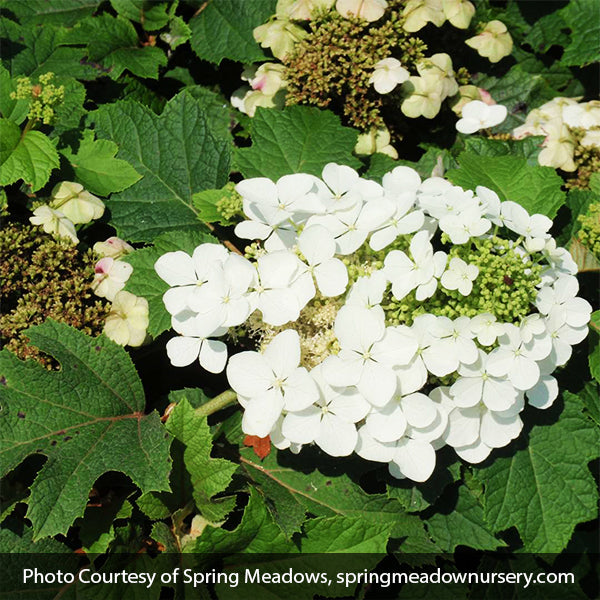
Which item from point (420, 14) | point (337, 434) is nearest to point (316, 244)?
point (337, 434)

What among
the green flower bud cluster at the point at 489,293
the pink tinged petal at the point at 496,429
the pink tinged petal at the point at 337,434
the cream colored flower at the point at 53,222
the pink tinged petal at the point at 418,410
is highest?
the green flower bud cluster at the point at 489,293

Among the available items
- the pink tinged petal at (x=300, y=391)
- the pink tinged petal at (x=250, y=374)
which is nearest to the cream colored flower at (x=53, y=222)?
the pink tinged petal at (x=250, y=374)

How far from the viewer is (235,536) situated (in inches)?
69.6

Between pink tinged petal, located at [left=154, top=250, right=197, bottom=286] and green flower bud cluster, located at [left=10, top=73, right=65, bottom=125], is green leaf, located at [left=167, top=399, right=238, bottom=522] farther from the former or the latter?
green flower bud cluster, located at [left=10, top=73, right=65, bottom=125]

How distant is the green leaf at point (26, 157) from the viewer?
2.07 m

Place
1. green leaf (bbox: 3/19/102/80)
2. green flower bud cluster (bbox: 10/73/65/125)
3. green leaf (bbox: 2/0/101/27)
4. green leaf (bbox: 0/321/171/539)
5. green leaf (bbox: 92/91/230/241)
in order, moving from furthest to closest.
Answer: green leaf (bbox: 2/0/101/27)
green leaf (bbox: 3/19/102/80)
green leaf (bbox: 92/91/230/241)
green flower bud cluster (bbox: 10/73/65/125)
green leaf (bbox: 0/321/171/539)

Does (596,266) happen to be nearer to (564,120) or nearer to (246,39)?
(564,120)

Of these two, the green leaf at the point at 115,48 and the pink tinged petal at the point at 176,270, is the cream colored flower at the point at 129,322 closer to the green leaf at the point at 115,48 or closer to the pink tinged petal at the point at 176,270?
the pink tinged petal at the point at 176,270

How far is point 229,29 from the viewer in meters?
2.56

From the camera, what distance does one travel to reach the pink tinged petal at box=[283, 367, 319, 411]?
1.56 metres

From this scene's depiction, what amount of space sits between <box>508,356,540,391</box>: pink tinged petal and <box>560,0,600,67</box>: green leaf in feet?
4.62

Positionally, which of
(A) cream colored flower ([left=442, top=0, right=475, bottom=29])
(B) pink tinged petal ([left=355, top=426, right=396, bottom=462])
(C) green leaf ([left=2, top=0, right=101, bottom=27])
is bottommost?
(B) pink tinged petal ([left=355, top=426, right=396, bottom=462])

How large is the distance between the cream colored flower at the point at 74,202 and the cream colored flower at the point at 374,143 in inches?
34.1

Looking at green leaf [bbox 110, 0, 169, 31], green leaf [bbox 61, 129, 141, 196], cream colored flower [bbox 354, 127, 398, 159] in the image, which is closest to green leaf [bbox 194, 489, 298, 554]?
green leaf [bbox 61, 129, 141, 196]
